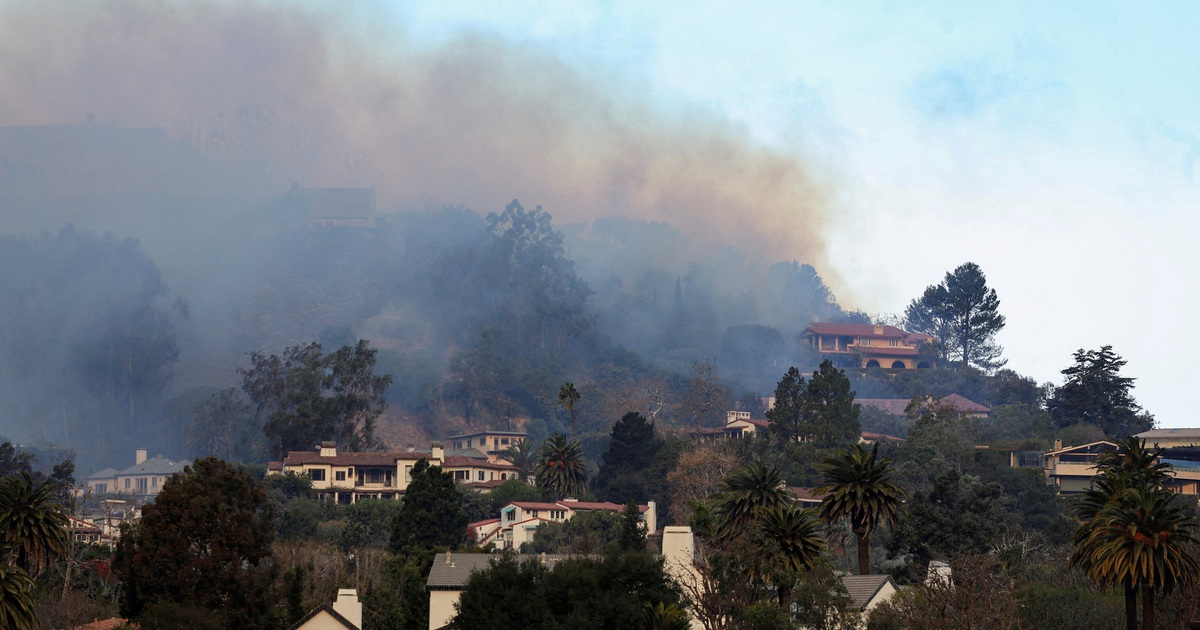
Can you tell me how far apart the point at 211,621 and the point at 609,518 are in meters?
65.8

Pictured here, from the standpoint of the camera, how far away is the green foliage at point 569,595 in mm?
63125

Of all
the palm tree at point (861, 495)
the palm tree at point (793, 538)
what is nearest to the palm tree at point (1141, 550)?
the palm tree at point (793, 538)

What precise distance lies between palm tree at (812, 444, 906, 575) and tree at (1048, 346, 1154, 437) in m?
105

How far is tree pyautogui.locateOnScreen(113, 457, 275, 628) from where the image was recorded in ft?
252

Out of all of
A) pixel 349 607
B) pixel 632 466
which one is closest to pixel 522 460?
pixel 632 466

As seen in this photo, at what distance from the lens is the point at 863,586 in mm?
82500

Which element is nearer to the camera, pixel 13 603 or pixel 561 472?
pixel 13 603

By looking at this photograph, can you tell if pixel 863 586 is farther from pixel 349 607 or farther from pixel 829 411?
pixel 829 411

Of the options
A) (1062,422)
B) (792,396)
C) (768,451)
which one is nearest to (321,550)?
(768,451)

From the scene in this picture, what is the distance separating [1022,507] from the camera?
15425 centimetres

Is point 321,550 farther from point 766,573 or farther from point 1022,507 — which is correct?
point 1022,507

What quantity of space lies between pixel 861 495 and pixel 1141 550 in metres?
24.3

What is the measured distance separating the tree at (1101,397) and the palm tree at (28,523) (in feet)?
473

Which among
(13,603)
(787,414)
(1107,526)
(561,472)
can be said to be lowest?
(13,603)
